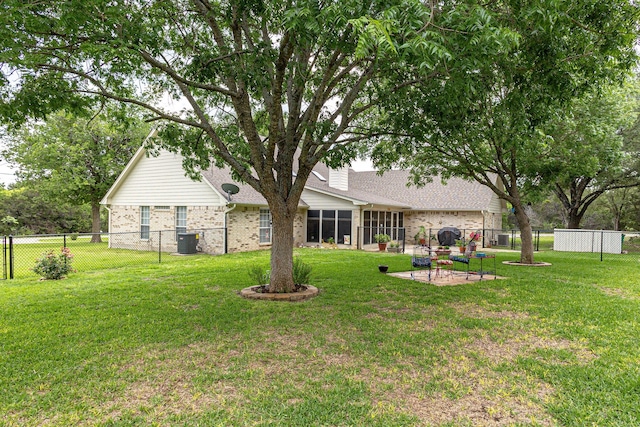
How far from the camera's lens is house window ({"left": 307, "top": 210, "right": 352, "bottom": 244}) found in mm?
19188

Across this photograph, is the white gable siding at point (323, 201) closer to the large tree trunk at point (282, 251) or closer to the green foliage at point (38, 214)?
the large tree trunk at point (282, 251)

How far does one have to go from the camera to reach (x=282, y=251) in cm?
770

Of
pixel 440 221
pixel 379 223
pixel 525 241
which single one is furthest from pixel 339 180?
pixel 525 241

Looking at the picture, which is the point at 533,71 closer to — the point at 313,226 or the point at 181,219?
the point at 313,226

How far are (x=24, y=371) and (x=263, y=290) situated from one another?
4.42 m

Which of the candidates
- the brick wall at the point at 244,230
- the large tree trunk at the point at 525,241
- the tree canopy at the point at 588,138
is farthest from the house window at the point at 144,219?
the tree canopy at the point at 588,138

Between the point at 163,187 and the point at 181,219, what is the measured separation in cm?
181

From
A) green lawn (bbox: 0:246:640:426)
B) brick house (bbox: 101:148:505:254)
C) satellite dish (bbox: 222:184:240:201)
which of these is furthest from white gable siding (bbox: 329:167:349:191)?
green lawn (bbox: 0:246:640:426)

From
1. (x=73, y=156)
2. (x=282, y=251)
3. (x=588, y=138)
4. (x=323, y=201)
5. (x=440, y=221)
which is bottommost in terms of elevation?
(x=282, y=251)

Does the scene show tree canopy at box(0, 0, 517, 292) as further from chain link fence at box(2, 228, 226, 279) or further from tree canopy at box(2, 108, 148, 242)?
tree canopy at box(2, 108, 148, 242)

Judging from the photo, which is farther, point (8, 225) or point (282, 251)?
point (8, 225)

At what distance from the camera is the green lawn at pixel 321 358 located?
3326 millimetres

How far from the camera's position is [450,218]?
22.8m

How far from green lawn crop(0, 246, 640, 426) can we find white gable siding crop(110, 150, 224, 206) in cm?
869
